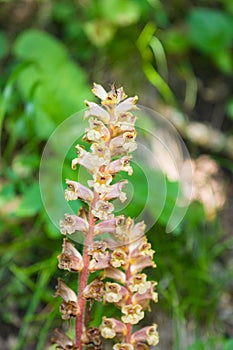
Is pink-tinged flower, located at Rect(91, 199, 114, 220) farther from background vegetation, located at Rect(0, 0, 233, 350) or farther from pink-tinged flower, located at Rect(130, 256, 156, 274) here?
background vegetation, located at Rect(0, 0, 233, 350)

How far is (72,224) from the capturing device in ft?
5.16

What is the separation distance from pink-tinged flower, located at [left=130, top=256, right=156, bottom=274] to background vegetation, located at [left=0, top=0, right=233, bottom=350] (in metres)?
0.64

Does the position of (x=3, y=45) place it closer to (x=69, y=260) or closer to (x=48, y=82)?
(x=48, y=82)

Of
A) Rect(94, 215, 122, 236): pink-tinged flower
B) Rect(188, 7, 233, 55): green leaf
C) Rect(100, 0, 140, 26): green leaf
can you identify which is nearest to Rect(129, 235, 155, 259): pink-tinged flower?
Rect(94, 215, 122, 236): pink-tinged flower

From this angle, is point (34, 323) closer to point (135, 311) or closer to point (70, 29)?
point (135, 311)

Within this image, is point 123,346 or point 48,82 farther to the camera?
point 48,82

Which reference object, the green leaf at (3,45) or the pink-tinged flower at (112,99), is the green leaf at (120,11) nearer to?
the green leaf at (3,45)

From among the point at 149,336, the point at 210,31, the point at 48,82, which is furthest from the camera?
the point at 210,31

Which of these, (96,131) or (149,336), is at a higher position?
(96,131)

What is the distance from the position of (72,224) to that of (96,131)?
9.2 inches

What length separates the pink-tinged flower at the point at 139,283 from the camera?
5.46ft

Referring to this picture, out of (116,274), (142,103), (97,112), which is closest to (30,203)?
(116,274)

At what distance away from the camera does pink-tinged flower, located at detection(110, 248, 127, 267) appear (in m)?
1.64

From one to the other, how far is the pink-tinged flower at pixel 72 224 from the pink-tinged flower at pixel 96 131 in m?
0.20
